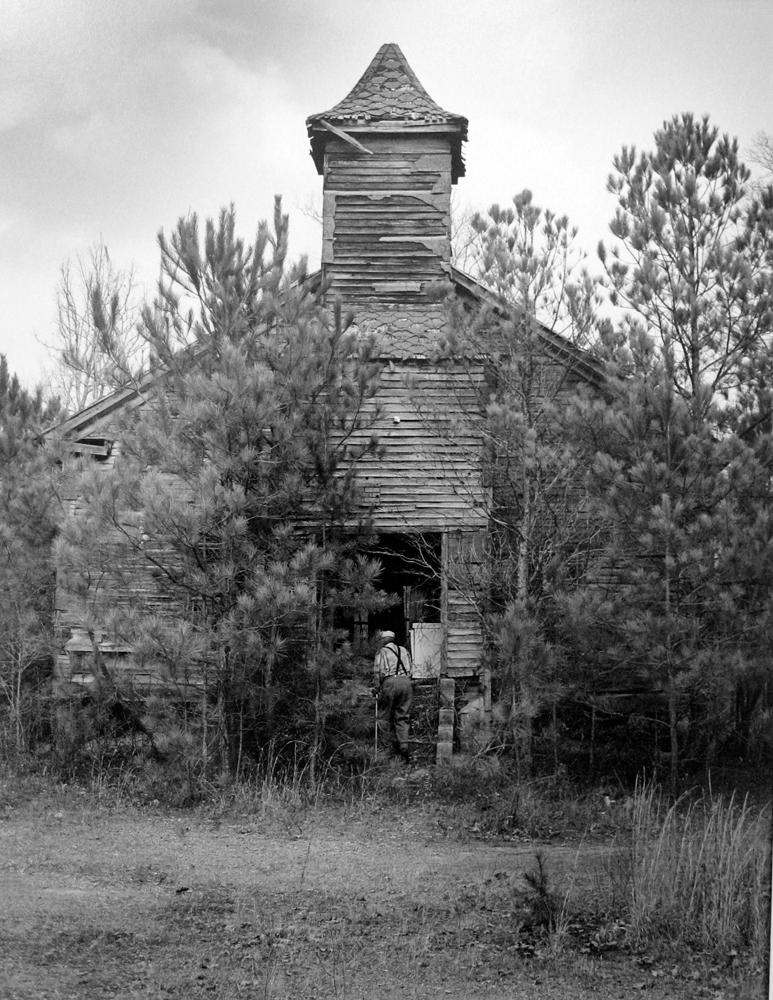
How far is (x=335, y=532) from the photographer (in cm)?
714

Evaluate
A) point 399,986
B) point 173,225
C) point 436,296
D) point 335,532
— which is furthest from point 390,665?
point 399,986

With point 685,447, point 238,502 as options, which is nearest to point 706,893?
point 685,447

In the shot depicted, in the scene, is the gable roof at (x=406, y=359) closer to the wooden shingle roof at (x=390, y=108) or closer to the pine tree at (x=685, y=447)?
the pine tree at (x=685, y=447)

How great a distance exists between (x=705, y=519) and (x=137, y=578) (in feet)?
11.0

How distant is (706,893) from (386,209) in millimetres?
5934

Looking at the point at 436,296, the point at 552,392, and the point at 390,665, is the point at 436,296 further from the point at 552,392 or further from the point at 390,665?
the point at 390,665

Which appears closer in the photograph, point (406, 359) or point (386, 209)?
point (406, 359)

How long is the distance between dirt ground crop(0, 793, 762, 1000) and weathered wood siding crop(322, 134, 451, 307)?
444cm

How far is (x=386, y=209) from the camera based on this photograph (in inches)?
341

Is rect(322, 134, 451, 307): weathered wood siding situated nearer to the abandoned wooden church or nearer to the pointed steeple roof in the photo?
the abandoned wooden church

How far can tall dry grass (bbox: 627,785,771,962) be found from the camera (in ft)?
13.7

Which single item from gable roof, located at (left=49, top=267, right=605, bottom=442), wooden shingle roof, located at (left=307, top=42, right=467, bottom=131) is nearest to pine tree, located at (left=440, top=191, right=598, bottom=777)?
gable roof, located at (left=49, top=267, right=605, bottom=442)

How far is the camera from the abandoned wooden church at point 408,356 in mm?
7500

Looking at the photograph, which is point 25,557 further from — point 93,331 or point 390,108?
point 390,108
